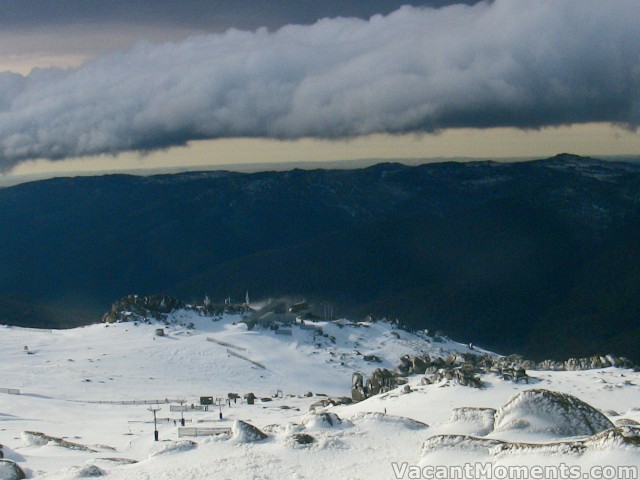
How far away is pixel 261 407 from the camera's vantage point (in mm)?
92438

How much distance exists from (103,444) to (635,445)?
1760 inches

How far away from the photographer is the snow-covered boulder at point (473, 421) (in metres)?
46.1

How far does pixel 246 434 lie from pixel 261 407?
46361mm

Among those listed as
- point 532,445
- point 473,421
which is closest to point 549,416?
point 473,421

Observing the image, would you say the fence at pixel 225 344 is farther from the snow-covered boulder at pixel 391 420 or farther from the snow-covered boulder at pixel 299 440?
the snow-covered boulder at pixel 299 440

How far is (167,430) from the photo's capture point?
71.7 m

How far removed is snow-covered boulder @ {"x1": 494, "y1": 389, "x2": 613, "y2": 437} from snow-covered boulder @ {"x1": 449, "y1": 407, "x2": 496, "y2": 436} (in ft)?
2.60

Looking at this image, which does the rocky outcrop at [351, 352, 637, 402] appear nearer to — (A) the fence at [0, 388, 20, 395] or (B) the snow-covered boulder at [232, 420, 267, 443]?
(B) the snow-covered boulder at [232, 420, 267, 443]

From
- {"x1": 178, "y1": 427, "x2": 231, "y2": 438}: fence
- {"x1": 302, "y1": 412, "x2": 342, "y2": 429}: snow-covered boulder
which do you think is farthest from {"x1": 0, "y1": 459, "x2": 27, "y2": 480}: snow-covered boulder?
{"x1": 178, "y1": 427, "x2": 231, "y2": 438}: fence

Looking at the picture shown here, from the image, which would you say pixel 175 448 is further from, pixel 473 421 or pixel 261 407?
pixel 261 407

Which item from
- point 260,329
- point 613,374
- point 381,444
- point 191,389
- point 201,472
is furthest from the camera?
point 260,329

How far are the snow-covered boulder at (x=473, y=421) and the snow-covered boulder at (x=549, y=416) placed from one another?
31.2 inches

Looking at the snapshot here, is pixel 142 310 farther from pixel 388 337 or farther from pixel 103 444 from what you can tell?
pixel 103 444

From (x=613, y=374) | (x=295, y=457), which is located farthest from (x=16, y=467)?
(x=613, y=374)
